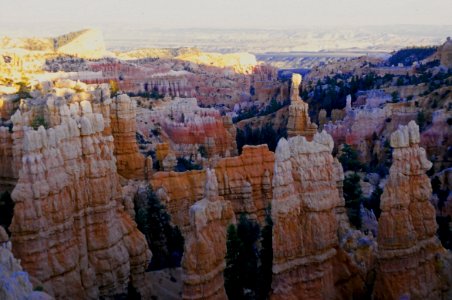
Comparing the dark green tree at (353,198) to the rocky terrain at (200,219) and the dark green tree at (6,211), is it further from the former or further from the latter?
the dark green tree at (6,211)

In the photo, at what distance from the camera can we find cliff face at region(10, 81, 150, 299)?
1911 centimetres

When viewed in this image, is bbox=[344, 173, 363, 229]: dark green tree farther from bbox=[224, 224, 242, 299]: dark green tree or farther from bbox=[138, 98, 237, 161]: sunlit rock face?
bbox=[138, 98, 237, 161]: sunlit rock face

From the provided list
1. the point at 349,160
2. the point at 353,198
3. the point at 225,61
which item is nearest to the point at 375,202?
the point at 353,198

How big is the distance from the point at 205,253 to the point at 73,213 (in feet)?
15.1

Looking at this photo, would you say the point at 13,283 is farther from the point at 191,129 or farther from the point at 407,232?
the point at 191,129

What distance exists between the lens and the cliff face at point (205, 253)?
1864cm

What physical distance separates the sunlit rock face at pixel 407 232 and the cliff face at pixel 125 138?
1480 cm

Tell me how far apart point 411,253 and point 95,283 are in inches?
369

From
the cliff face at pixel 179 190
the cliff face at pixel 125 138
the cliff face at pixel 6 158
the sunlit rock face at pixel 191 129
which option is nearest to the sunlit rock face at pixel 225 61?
the sunlit rock face at pixel 191 129

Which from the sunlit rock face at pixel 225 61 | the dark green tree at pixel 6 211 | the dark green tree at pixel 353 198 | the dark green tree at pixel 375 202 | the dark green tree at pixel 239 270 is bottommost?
the sunlit rock face at pixel 225 61

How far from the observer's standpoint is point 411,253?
63.2 feet

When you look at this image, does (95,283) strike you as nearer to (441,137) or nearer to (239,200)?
(239,200)

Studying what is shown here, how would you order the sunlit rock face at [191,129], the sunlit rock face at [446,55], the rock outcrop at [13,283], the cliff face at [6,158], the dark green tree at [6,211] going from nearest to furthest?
1. the rock outcrop at [13,283]
2. the dark green tree at [6,211]
3. the cliff face at [6,158]
4. the sunlit rock face at [191,129]
5. the sunlit rock face at [446,55]

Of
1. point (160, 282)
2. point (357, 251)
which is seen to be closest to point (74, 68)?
point (160, 282)
